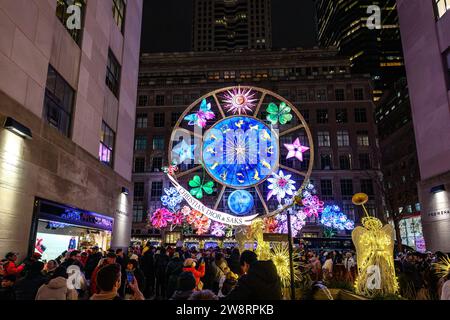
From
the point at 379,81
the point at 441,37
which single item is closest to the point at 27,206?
the point at 441,37

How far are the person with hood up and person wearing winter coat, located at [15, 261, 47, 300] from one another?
4.30 meters

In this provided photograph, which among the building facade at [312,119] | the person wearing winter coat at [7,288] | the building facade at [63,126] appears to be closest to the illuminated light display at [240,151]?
the building facade at [63,126]

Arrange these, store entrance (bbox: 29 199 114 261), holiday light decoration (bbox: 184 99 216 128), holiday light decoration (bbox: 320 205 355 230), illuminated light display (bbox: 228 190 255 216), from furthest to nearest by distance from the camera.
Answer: holiday light decoration (bbox: 320 205 355 230)
holiday light decoration (bbox: 184 99 216 128)
illuminated light display (bbox: 228 190 255 216)
store entrance (bbox: 29 199 114 261)

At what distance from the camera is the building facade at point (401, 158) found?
240ft

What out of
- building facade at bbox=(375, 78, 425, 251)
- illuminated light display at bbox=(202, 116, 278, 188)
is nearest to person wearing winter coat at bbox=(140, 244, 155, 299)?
illuminated light display at bbox=(202, 116, 278, 188)

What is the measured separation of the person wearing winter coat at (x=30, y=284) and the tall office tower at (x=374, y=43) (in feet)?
587

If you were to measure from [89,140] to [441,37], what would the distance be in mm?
22742

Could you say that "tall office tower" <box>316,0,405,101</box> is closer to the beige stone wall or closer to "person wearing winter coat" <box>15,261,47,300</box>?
the beige stone wall

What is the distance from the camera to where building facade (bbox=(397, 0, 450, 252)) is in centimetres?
2256

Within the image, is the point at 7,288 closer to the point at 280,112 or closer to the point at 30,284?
the point at 30,284

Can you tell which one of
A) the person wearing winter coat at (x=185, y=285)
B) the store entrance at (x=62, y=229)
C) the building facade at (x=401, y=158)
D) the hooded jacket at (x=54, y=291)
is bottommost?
the hooded jacket at (x=54, y=291)

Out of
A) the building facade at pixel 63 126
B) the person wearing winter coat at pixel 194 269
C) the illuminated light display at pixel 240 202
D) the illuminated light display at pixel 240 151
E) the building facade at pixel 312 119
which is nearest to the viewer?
the person wearing winter coat at pixel 194 269

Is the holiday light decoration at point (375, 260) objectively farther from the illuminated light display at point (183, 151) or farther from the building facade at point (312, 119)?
the building facade at point (312, 119)

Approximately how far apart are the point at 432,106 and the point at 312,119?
46.6 metres
